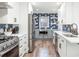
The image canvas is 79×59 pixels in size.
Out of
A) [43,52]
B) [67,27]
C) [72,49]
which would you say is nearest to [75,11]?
[67,27]

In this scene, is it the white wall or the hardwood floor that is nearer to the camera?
the hardwood floor

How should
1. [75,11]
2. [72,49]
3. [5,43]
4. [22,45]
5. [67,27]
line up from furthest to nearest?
1. [67,27]
2. [75,11]
3. [22,45]
4. [72,49]
5. [5,43]

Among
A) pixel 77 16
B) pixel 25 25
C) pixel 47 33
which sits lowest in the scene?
pixel 47 33

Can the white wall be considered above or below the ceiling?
below

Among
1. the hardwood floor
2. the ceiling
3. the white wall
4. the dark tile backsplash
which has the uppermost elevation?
the ceiling

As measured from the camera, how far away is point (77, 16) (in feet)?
17.1

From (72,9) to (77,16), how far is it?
1.10ft

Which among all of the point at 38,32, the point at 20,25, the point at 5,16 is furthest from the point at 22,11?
the point at 38,32

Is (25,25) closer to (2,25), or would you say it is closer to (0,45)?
(2,25)

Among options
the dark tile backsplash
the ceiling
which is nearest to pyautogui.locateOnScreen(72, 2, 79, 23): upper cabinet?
the dark tile backsplash

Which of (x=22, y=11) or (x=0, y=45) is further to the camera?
(x=22, y=11)

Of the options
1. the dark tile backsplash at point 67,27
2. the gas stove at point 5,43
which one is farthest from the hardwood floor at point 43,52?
the gas stove at point 5,43

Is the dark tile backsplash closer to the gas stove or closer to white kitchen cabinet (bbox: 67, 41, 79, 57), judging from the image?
white kitchen cabinet (bbox: 67, 41, 79, 57)

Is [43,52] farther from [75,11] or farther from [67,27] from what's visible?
[75,11]
